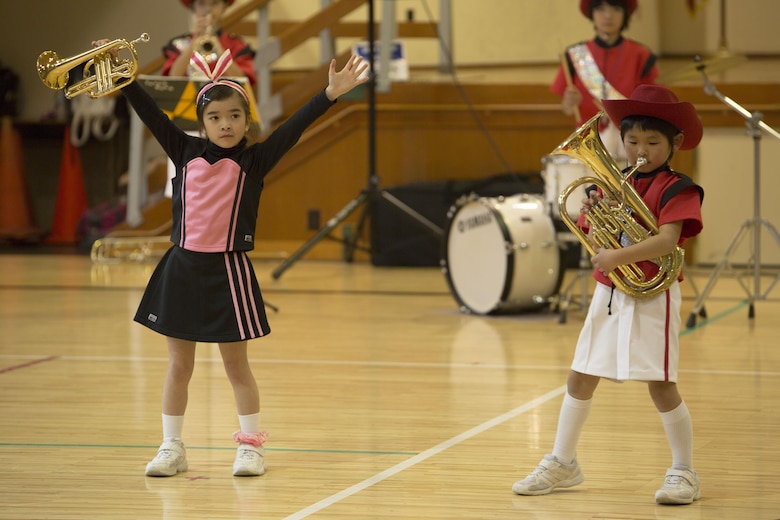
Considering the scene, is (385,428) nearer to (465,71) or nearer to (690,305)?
(690,305)

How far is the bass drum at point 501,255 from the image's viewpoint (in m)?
6.69

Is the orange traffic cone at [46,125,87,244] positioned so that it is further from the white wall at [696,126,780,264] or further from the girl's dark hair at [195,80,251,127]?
the girl's dark hair at [195,80,251,127]

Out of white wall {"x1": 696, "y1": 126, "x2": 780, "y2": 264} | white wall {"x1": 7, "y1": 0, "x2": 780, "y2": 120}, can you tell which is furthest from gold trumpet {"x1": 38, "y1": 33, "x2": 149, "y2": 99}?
white wall {"x1": 7, "y1": 0, "x2": 780, "y2": 120}

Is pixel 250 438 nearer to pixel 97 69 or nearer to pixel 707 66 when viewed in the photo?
pixel 97 69

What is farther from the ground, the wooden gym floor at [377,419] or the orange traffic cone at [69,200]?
the orange traffic cone at [69,200]

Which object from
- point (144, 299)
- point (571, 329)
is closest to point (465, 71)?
point (571, 329)

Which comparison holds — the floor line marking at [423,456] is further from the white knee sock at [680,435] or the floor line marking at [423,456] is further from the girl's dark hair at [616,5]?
the girl's dark hair at [616,5]

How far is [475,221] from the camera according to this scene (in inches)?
272

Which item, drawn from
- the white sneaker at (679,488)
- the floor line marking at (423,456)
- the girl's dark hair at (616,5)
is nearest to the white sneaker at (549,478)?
the white sneaker at (679,488)

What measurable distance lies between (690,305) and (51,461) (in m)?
4.58

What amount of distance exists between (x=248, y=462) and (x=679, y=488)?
46.6 inches

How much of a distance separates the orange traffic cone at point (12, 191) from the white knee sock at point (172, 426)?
868 cm

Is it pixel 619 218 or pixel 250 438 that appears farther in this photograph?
pixel 250 438

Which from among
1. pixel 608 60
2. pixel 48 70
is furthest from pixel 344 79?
pixel 608 60
